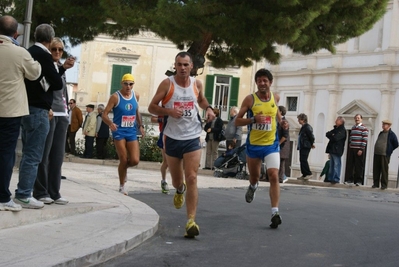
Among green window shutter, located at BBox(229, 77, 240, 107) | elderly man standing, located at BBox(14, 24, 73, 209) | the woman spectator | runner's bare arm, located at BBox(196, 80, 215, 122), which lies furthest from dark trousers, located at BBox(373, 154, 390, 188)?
green window shutter, located at BBox(229, 77, 240, 107)

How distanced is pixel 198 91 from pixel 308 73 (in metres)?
37.6

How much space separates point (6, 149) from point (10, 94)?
546 mm

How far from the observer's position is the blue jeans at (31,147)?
29.6 feet

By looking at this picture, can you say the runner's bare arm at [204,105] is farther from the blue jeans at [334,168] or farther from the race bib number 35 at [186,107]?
the blue jeans at [334,168]

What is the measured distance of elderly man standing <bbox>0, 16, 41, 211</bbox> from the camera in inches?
331

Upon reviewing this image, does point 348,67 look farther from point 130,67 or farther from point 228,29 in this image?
point 228,29

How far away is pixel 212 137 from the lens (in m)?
25.3

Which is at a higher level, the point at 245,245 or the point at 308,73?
the point at 308,73

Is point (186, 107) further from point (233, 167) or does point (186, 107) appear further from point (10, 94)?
point (233, 167)

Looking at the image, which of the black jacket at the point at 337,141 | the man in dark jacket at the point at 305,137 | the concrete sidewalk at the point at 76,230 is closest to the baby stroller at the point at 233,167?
the man in dark jacket at the point at 305,137

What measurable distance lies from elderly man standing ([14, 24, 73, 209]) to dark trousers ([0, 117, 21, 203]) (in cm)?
48

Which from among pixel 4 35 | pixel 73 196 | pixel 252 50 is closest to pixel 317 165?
pixel 252 50

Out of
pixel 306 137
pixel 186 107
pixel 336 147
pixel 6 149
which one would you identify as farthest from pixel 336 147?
pixel 6 149

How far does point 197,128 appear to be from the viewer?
378 inches
